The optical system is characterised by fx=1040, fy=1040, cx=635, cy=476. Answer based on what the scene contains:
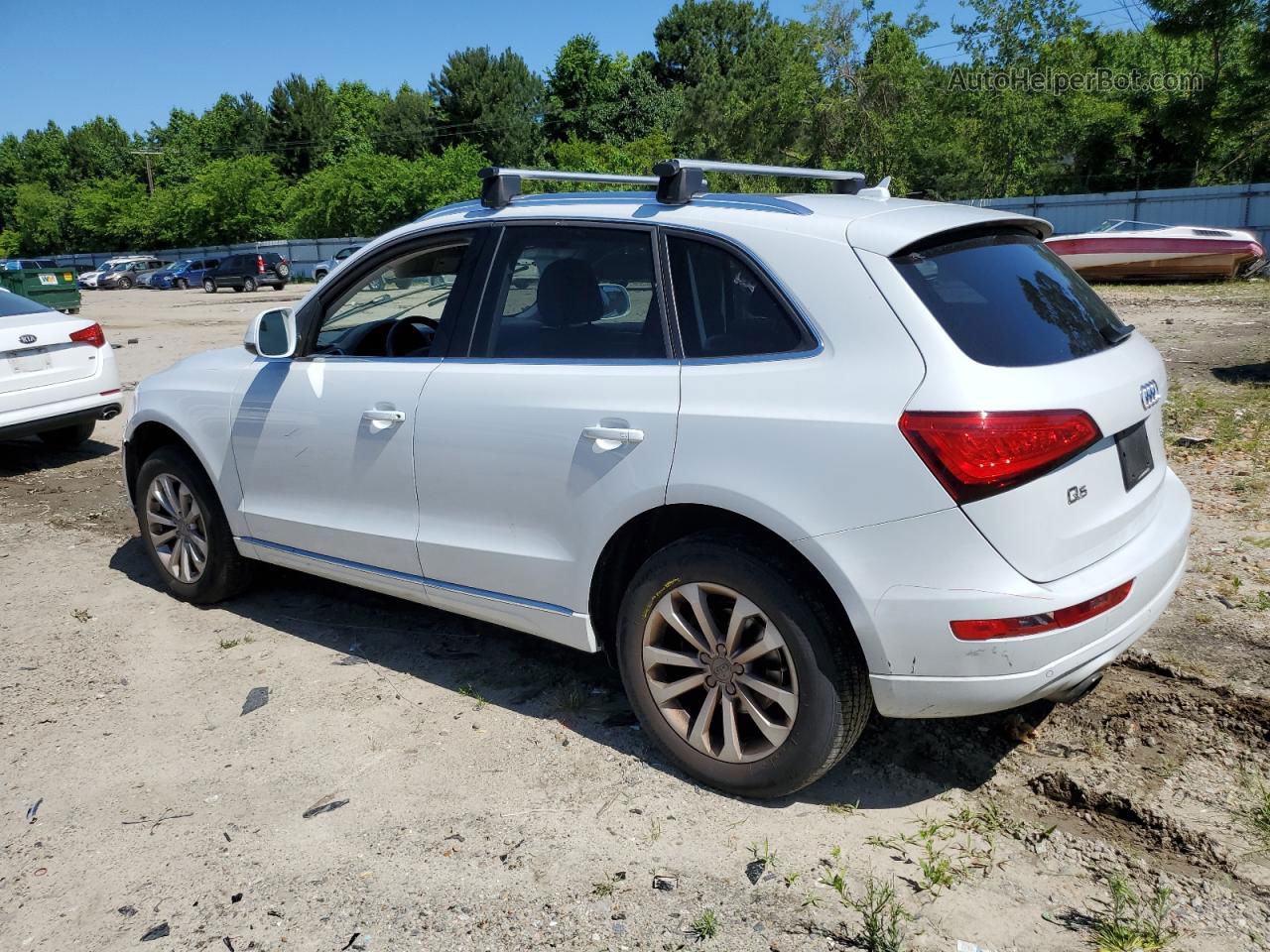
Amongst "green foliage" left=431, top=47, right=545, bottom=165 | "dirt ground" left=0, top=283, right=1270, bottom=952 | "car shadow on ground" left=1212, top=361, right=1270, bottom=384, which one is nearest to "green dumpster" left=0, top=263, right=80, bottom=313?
"dirt ground" left=0, top=283, right=1270, bottom=952

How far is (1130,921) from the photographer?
267cm

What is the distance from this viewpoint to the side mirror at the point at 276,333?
4527mm

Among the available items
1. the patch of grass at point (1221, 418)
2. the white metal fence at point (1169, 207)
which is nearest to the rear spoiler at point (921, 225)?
the patch of grass at point (1221, 418)

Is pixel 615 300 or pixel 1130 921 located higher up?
pixel 615 300

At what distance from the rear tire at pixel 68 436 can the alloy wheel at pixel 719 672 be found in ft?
27.3

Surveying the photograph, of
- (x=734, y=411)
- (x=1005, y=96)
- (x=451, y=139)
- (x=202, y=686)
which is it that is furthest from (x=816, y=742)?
(x=451, y=139)

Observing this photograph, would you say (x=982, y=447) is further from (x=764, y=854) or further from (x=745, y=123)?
(x=745, y=123)

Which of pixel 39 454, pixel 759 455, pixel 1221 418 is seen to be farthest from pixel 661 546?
pixel 39 454

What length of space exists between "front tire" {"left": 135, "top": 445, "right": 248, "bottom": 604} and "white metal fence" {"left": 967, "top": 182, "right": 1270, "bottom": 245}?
2332cm

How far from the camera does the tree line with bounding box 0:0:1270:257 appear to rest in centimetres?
3322

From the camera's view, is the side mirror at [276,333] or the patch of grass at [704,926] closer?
the patch of grass at [704,926]

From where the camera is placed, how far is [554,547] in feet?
11.8

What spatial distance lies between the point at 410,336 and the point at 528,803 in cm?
204

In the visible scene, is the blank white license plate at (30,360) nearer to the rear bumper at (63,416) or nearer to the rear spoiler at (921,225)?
the rear bumper at (63,416)
